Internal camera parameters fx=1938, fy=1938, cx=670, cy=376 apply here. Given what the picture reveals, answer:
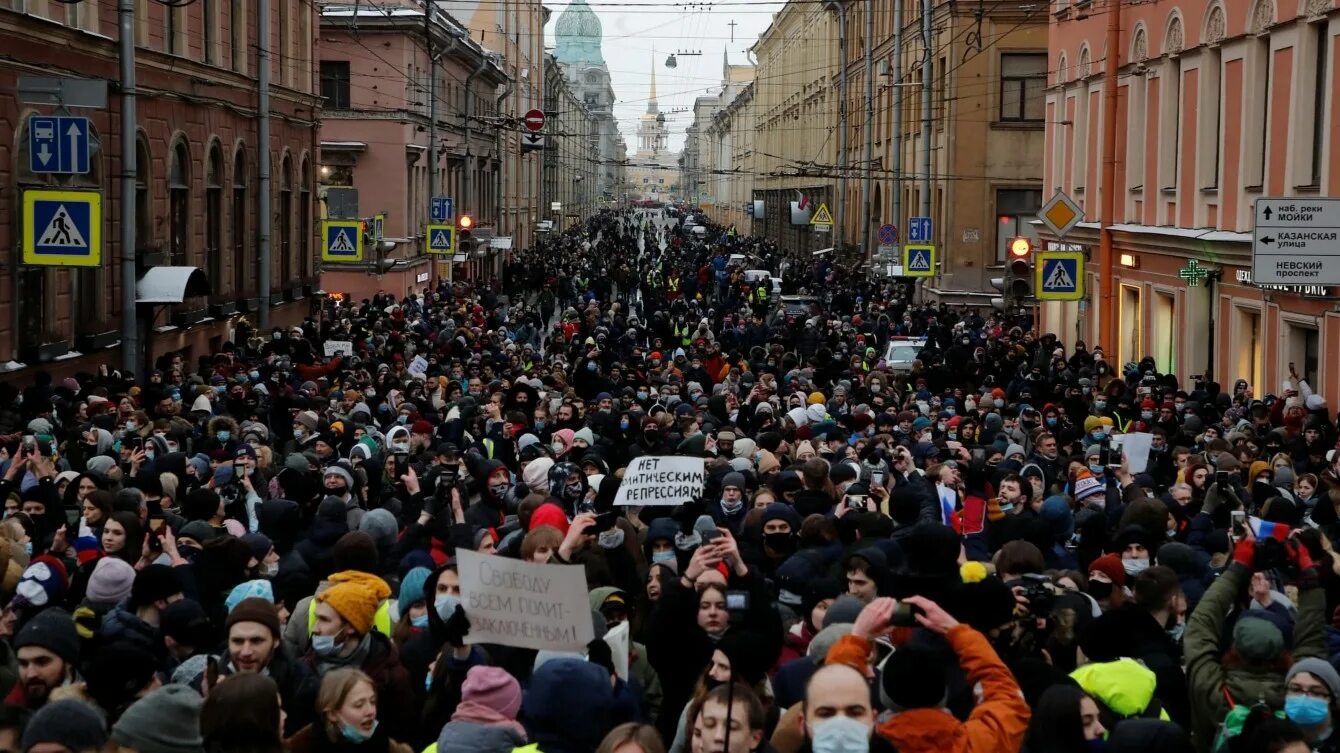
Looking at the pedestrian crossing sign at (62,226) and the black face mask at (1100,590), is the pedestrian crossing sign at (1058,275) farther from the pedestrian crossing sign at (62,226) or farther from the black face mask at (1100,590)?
the black face mask at (1100,590)

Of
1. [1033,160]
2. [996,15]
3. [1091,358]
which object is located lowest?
[1091,358]

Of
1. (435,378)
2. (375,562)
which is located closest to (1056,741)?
(375,562)

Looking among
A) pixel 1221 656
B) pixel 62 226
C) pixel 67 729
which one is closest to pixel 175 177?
pixel 62 226

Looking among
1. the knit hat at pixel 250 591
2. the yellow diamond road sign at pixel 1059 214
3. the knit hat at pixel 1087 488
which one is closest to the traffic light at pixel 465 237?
the yellow diamond road sign at pixel 1059 214

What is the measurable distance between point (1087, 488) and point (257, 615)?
290 inches

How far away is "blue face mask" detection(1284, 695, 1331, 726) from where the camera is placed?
6.97 m

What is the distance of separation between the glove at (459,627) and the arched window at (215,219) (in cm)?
2629

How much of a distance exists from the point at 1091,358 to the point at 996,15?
69.8 feet

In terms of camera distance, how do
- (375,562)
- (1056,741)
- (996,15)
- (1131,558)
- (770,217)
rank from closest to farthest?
1. (1056,741)
2. (375,562)
3. (1131,558)
4. (996,15)
5. (770,217)

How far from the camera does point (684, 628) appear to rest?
7949 millimetres

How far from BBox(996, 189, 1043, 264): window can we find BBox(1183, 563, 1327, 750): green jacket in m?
41.2

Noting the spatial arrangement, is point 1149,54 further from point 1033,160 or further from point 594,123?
point 594,123

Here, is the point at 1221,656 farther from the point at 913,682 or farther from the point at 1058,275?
the point at 1058,275

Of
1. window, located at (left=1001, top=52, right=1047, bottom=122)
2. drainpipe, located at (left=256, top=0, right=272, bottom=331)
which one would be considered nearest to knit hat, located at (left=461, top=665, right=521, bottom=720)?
drainpipe, located at (left=256, top=0, right=272, bottom=331)
